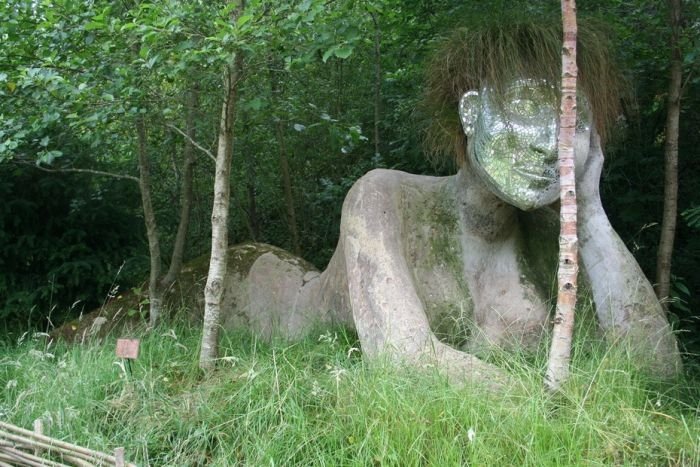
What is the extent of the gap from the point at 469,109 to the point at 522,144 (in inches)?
14.8

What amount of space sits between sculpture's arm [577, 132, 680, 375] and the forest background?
35 centimetres

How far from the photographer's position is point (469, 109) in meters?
3.12

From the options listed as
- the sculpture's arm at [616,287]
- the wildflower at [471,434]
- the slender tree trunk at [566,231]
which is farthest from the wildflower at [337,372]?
the sculpture's arm at [616,287]

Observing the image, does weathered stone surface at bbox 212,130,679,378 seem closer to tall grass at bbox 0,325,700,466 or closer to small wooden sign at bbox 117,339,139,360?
tall grass at bbox 0,325,700,466

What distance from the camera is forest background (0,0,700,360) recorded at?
3.15 m

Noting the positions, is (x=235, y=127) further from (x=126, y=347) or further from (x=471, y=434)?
(x=471, y=434)

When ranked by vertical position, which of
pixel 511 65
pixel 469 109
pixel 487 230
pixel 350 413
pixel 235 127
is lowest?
pixel 350 413

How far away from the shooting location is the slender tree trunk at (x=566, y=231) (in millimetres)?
2350

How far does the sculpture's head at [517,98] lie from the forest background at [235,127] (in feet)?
1.35

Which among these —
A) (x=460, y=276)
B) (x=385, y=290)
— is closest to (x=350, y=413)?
(x=385, y=290)

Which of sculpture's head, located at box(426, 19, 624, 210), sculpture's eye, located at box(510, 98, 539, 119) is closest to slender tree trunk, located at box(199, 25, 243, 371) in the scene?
sculpture's head, located at box(426, 19, 624, 210)

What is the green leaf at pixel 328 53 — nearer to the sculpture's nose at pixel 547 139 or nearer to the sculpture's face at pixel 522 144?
the sculpture's face at pixel 522 144

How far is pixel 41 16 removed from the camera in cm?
394

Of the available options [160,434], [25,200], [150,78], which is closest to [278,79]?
[150,78]
